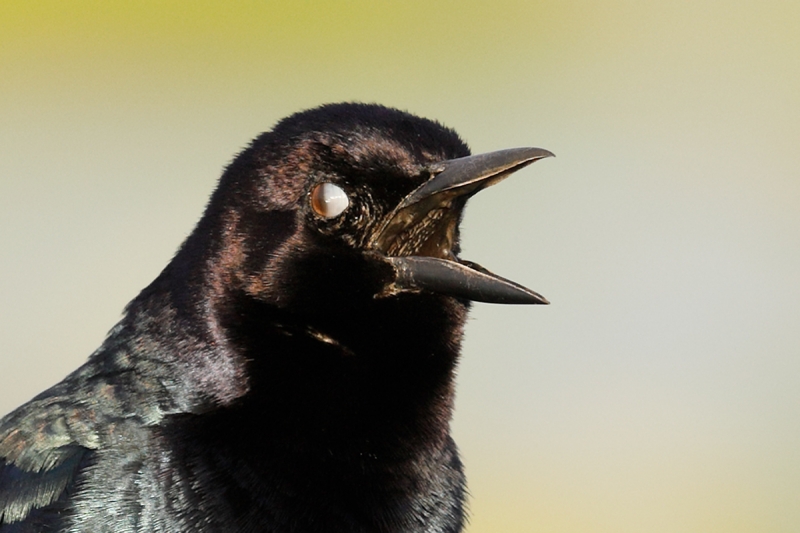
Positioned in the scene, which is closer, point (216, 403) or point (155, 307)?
point (216, 403)

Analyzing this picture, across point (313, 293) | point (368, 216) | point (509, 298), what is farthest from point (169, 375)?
point (509, 298)

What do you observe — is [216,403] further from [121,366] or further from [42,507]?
[42,507]

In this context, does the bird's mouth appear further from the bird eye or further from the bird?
the bird eye

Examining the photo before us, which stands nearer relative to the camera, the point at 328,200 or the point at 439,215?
the point at 328,200

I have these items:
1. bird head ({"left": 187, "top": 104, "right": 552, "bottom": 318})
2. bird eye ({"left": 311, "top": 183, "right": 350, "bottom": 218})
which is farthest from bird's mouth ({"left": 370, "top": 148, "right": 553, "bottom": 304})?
bird eye ({"left": 311, "top": 183, "right": 350, "bottom": 218})

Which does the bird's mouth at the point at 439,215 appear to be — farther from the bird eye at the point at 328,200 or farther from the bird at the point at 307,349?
the bird eye at the point at 328,200

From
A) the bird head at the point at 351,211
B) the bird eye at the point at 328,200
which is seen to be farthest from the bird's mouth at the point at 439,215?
the bird eye at the point at 328,200

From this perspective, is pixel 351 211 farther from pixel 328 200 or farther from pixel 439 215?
pixel 439 215

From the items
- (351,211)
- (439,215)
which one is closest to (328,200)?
(351,211)
